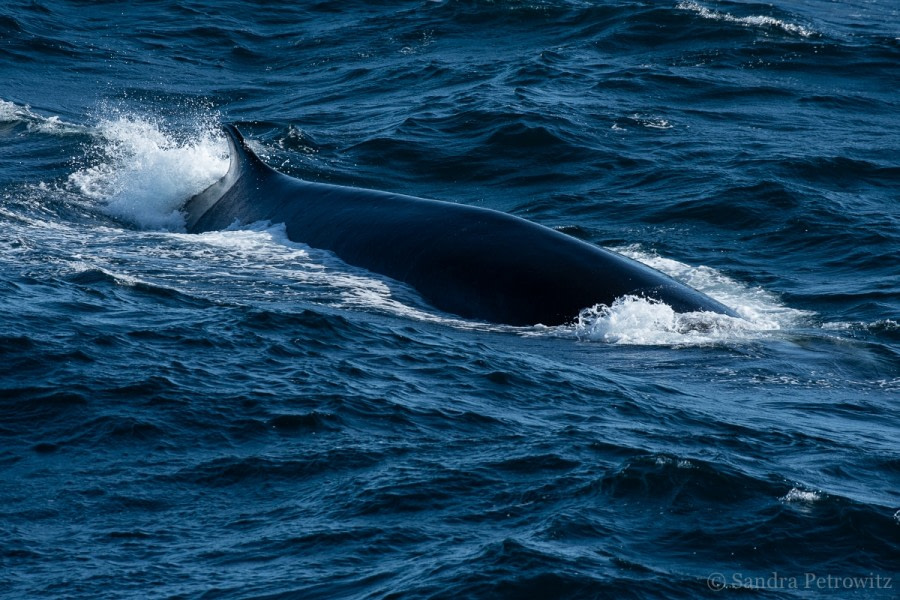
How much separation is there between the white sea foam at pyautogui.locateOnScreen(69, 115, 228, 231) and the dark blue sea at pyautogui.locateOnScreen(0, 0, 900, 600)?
85 mm

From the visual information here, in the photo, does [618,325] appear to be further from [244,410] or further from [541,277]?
[244,410]

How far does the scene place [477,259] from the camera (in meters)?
13.8

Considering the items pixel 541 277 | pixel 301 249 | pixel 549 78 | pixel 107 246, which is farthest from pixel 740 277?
pixel 549 78

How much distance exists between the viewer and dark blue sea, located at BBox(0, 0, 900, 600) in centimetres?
780

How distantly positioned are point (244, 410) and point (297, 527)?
218cm

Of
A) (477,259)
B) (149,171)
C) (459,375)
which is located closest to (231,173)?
(149,171)

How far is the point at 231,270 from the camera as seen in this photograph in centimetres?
1545
